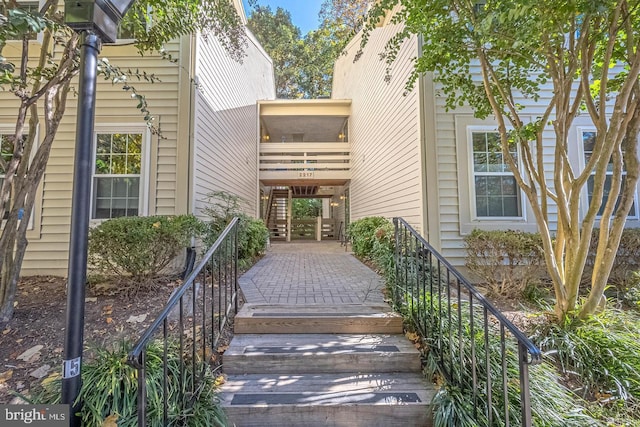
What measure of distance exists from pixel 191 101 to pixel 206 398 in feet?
15.5

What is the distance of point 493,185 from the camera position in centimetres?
514

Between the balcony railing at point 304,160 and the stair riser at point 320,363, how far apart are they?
338 inches

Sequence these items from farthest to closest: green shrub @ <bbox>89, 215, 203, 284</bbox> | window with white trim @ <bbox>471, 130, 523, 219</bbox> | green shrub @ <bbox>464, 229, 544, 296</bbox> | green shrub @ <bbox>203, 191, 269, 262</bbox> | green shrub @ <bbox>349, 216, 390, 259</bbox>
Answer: green shrub @ <bbox>349, 216, 390, 259</bbox>, green shrub @ <bbox>203, 191, 269, 262</bbox>, window with white trim @ <bbox>471, 130, 523, 219</bbox>, green shrub @ <bbox>464, 229, 544, 296</bbox>, green shrub @ <bbox>89, 215, 203, 284</bbox>

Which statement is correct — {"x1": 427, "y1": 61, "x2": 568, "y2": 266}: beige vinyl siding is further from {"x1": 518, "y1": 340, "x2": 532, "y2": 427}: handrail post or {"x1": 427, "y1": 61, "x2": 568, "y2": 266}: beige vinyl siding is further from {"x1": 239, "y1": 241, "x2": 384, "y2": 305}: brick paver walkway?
{"x1": 518, "y1": 340, "x2": 532, "y2": 427}: handrail post

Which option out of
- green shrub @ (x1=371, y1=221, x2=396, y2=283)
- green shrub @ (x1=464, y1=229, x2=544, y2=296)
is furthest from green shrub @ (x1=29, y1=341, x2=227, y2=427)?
green shrub @ (x1=464, y1=229, x2=544, y2=296)

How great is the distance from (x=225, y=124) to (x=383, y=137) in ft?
12.6

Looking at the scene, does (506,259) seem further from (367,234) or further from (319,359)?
(319,359)

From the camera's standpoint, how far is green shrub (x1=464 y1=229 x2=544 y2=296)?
421 centimetres

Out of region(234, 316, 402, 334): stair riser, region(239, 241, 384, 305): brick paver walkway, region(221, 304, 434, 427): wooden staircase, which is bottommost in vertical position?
region(221, 304, 434, 427): wooden staircase

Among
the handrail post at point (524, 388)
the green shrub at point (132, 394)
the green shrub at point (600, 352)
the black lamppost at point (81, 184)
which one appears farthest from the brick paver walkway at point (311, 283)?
the black lamppost at point (81, 184)

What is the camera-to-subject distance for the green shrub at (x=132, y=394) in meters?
1.78

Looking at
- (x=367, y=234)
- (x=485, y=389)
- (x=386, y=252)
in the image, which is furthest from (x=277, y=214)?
(x=485, y=389)

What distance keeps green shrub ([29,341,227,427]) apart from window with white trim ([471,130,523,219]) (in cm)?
483

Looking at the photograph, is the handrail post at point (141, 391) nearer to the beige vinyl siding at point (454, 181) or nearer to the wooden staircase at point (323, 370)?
the wooden staircase at point (323, 370)
